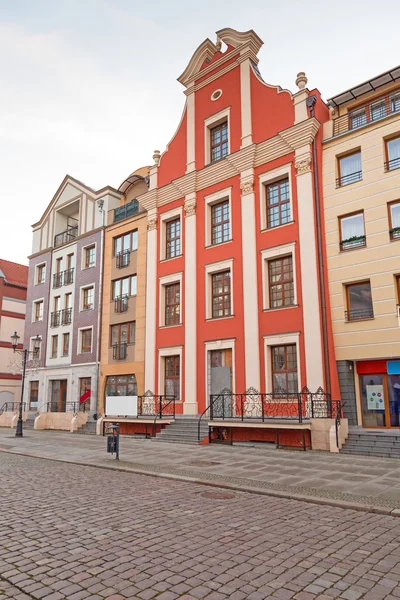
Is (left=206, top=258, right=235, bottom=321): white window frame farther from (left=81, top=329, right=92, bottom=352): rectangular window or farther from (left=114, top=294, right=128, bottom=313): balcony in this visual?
(left=81, top=329, right=92, bottom=352): rectangular window

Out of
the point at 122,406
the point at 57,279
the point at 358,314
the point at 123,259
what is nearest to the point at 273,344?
the point at 358,314

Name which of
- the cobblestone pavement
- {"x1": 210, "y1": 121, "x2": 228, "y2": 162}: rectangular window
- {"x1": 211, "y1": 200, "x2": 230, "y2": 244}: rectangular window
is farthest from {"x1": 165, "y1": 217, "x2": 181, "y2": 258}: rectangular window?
the cobblestone pavement

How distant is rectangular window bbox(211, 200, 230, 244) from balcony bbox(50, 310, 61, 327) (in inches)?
558

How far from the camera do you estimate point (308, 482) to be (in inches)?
376

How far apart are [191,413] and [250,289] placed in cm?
640

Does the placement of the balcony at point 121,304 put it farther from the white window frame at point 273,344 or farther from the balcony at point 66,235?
the white window frame at point 273,344

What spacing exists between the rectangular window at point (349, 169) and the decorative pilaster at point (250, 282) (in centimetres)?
401

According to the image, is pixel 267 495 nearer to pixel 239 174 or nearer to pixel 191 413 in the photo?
pixel 191 413

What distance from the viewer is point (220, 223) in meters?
22.3

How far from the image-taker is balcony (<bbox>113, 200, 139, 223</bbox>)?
27495 millimetres

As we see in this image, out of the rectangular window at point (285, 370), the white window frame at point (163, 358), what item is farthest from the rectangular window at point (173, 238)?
the rectangular window at point (285, 370)

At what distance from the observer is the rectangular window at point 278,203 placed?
19.8m

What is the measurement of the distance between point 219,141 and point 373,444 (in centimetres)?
1658

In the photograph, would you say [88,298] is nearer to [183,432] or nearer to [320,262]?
[183,432]
